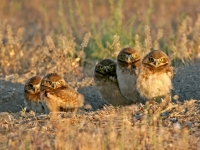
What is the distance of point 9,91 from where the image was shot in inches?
353

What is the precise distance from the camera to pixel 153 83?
6898mm

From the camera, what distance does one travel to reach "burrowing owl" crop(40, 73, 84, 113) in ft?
23.9

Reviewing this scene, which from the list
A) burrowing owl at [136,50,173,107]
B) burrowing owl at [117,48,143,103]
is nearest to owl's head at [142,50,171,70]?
burrowing owl at [136,50,173,107]

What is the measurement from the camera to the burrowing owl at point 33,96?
8.22 m

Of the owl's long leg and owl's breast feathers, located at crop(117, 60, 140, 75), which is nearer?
the owl's long leg

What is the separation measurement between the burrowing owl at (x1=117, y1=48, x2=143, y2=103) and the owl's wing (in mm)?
583

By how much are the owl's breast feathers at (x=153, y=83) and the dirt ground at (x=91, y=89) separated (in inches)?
31.0

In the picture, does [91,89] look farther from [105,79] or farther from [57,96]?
[57,96]

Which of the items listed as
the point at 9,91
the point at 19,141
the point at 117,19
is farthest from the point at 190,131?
the point at 117,19

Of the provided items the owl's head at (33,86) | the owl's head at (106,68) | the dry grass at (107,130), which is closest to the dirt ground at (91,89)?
the owl's head at (33,86)

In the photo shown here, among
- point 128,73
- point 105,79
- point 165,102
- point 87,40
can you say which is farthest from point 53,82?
point 165,102

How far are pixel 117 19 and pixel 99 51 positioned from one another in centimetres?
96

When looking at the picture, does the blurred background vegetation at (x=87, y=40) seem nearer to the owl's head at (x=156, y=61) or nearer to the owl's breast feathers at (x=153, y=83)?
the owl's head at (x=156, y=61)

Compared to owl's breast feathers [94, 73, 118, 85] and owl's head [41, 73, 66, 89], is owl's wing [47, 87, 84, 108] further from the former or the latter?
owl's breast feathers [94, 73, 118, 85]
